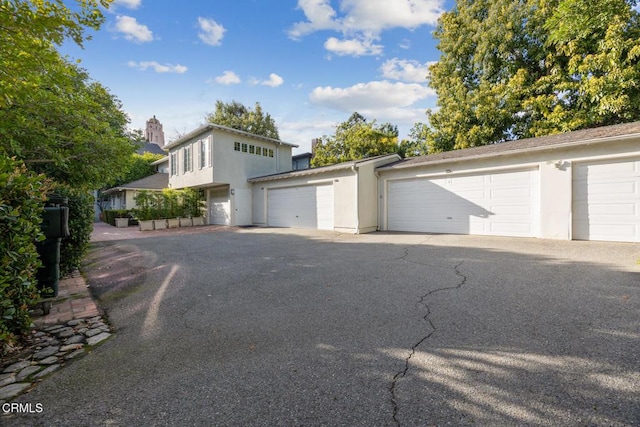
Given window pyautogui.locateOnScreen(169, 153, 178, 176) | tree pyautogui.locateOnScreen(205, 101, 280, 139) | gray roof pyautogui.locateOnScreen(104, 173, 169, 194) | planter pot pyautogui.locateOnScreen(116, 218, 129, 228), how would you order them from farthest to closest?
tree pyautogui.locateOnScreen(205, 101, 280, 139), gray roof pyautogui.locateOnScreen(104, 173, 169, 194), window pyautogui.locateOnScreen(169, 153, 178, 176), planter pot pyautogui.locateOnScreen(116, 218, 129, 228)

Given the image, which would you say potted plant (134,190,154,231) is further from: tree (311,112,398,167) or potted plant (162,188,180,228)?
tree (311,112,398,167)

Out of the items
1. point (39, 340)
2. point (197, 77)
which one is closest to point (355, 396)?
point (39, 340)

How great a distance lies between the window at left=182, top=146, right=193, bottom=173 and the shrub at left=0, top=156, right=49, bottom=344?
1570cm

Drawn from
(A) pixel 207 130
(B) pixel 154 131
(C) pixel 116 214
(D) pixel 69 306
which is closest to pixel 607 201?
(D) pixel 69 306

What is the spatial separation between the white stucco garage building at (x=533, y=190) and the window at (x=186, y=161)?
12.1 meters

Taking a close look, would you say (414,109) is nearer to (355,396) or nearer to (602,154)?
(602,154)

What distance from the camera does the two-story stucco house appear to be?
15.6m

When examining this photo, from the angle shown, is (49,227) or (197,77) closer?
(49,227)

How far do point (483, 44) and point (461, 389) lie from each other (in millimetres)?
20841

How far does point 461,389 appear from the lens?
A: 195 cm

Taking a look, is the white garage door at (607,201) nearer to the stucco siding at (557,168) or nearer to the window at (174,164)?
the stucco siding at (557,168)

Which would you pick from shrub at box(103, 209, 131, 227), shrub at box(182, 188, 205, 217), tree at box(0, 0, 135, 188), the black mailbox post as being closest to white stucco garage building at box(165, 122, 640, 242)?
shrub at box(182, 188, 205, 217)

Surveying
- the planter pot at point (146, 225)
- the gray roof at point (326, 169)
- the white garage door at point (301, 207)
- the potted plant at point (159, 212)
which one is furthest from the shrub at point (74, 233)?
the potted plant at point (159, 212)

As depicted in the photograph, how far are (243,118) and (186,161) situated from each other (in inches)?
589
